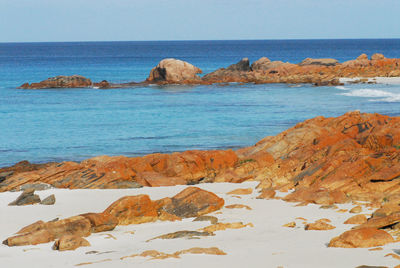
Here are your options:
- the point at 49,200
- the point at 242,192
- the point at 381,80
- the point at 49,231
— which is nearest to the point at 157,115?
the point at 242,192

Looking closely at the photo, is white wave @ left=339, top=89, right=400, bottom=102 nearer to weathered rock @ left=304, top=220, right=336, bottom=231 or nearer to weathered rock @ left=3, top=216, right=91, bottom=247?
weathered rock @ left=304, top=220, right=336, bottom=231

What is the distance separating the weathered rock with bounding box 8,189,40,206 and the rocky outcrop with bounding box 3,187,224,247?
2.59m

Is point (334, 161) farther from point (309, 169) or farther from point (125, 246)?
point (125, 246)

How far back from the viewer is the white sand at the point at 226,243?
9.31 m

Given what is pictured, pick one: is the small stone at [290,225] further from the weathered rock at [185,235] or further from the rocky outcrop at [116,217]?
the rocky outcrop at [116,217]

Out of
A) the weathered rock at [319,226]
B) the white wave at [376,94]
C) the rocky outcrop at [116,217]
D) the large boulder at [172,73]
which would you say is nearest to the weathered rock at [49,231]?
the rocky outcrop at [116,217]

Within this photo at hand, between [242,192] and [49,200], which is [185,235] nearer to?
[242,192]

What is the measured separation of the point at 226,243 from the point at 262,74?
66.7m


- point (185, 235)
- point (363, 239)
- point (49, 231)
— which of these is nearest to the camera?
point (363, 239)

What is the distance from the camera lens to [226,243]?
10.6m

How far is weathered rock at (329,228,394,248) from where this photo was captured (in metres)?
9.83

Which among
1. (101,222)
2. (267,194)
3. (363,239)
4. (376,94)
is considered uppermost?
(363,239)

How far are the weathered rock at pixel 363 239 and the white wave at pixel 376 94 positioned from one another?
3951 cm

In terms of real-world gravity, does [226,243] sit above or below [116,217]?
above
